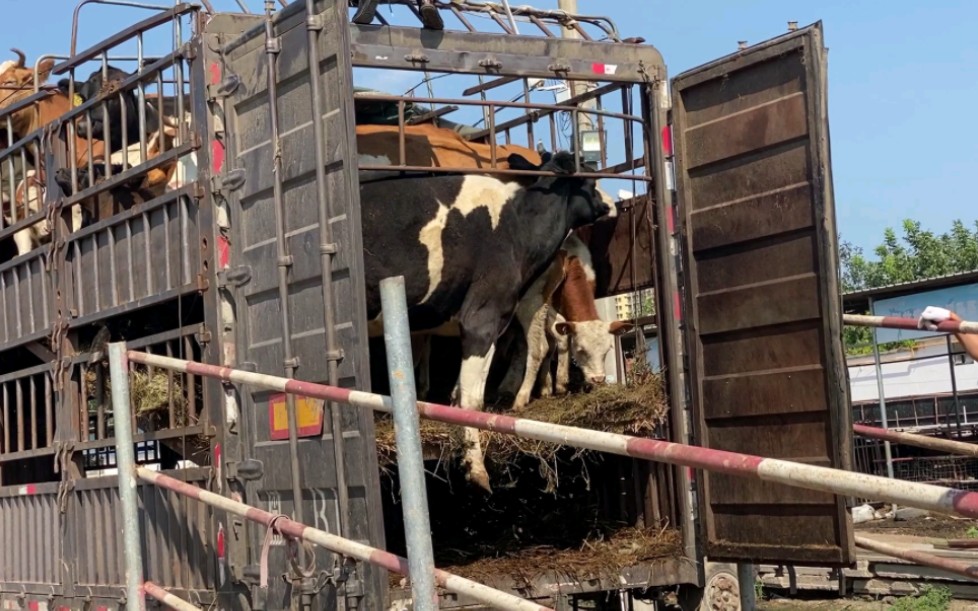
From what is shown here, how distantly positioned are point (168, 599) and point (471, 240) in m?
3.19

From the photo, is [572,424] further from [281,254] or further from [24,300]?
[24,300]

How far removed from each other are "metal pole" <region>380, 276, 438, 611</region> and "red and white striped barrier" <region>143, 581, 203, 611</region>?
7.35 ft

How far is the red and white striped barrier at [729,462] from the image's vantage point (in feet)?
9.17

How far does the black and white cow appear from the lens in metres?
7.95

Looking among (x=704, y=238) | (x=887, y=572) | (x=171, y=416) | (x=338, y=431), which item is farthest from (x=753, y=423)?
(x=887, y=572)

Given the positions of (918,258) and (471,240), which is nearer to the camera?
(471,240)

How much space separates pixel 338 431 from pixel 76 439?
2.68 metres

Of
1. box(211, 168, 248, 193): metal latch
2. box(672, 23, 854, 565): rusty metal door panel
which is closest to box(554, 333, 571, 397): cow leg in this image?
box(672, 23, 854, 565): rusty metal door panel

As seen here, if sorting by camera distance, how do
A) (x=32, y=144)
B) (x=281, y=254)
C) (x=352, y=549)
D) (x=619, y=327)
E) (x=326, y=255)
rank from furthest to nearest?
1. (x=619, y=327)
2. (x=32, y=144)
3. (x=281, y=254)
4. (x=326, y=255)
5. (x=352, y=549)

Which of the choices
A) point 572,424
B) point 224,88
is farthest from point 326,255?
point 572,424

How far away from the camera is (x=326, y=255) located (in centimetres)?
567

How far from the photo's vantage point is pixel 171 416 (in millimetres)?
6664

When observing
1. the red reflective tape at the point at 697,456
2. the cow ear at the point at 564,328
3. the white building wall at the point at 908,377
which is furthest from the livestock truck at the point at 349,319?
the white building wall at the point at 908,377

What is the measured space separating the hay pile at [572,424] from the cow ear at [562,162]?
1.37 metres
